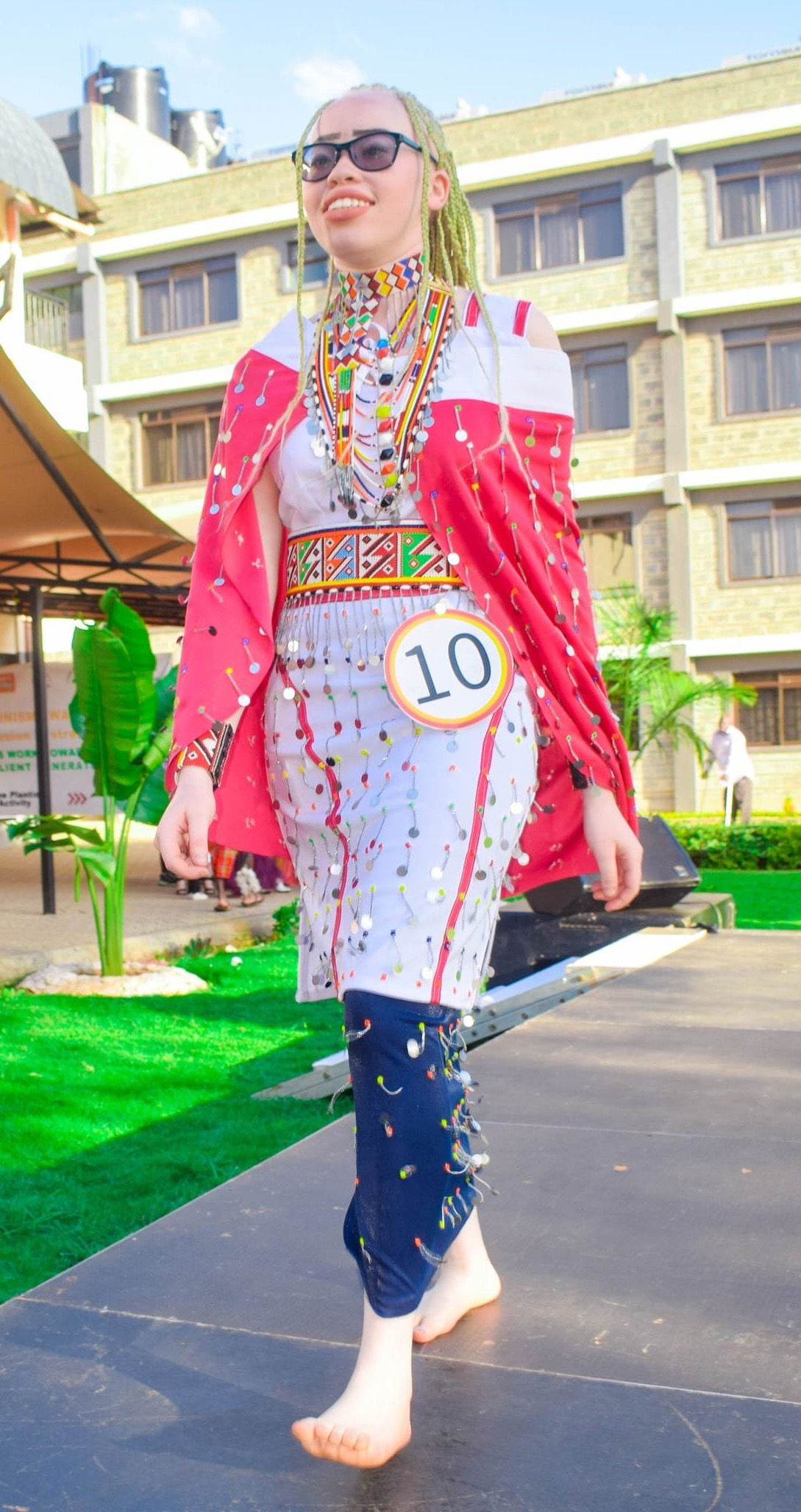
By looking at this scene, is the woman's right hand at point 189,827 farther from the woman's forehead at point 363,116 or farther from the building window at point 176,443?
the building window at point 176,443

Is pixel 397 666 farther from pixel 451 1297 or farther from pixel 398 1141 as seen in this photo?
pixel 451 1297

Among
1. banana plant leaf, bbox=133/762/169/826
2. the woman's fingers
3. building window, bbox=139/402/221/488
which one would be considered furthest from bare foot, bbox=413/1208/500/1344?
building window, bbox=139/402/221/488

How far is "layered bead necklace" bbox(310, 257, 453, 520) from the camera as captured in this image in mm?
2072

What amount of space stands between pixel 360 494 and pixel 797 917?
962cm

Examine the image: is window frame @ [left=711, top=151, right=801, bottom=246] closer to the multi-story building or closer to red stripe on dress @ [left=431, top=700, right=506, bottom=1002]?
the multi-story building

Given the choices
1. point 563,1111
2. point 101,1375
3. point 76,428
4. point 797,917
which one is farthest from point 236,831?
point 76,428

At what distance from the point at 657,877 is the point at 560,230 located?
2154cm

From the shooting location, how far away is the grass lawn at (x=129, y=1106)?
380 centimetres

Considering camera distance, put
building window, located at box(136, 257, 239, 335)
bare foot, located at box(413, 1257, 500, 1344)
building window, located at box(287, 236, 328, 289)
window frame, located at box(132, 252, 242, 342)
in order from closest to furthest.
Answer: bare foot, located at box(413, 1257, 500, 1344) < building window, located at box(287, 236, 328, 289) < window frame, located at box(132, 252, 242, 342) < building window, located at box(136, 257, 239, 335)

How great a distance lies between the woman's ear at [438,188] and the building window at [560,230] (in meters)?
25.0

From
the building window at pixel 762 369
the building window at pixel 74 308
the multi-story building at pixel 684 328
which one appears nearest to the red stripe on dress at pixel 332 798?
the multi-story building at pixel 684 328

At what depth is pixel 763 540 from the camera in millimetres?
24781

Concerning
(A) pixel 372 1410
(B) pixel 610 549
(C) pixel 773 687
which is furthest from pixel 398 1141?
(B) pixel 610 549

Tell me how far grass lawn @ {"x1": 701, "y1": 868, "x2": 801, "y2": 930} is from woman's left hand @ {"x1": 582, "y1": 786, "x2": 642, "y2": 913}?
7.55 m
